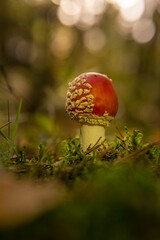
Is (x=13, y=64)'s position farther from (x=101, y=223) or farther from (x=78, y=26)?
(x=101, y=223)

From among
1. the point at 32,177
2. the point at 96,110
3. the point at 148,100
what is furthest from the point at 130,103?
the point at 32,177

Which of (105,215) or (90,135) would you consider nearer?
(105,215)

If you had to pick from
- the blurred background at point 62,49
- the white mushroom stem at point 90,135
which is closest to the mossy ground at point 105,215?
the white mushroom stem at point 90,135

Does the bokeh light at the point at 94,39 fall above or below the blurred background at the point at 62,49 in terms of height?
above

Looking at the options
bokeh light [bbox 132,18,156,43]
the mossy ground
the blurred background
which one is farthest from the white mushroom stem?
bokeh light [bbox 132,18,156,43]

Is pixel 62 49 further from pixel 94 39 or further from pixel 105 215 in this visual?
pixel 105 215

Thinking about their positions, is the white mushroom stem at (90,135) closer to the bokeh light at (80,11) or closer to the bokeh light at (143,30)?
the bokeh light at (143,30)

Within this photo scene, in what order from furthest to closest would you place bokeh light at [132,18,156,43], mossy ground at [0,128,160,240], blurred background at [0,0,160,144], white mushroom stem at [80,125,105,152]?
bokeh light at [132,18,156,43], blurred background at [0,0,160,144], white mushroom stem at [80,125,105,152], mossy ground at [0,128,160,240]

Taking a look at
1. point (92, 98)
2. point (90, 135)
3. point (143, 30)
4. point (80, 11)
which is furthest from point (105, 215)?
point (80, 11)

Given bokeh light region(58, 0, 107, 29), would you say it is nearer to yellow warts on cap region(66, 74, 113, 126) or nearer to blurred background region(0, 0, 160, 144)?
blurred background region(0, 0, 160, 144)
